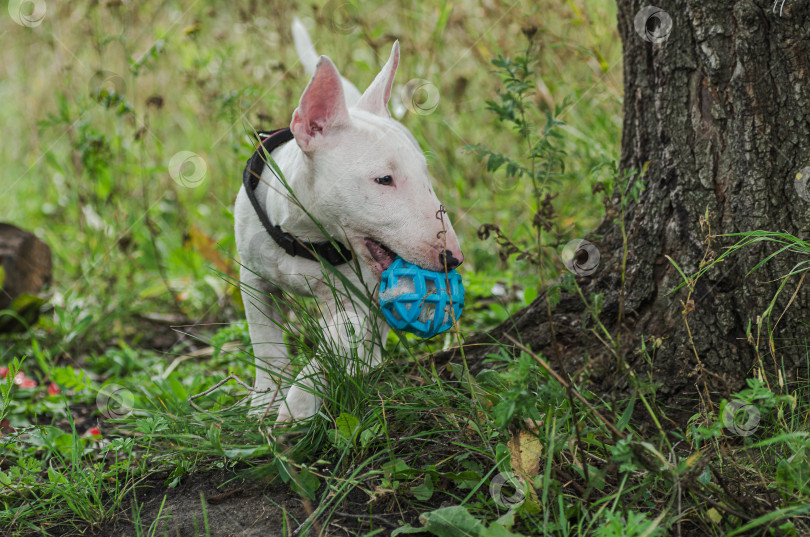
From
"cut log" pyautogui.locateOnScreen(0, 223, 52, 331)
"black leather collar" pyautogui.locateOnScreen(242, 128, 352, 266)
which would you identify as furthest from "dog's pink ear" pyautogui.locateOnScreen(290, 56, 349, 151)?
"cut log" pyautogui.locateOnScreen(0, 223, 52, 331)

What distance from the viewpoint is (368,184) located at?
6.59 feet

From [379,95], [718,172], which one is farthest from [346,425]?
[718,172]

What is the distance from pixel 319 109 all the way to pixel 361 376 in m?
0.77

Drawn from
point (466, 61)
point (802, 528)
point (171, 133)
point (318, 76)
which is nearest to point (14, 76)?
point (171, 133)

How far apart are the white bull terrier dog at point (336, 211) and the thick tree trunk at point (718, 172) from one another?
0.39 meters

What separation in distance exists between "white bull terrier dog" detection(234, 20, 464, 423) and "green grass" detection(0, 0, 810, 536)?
137 millimetres

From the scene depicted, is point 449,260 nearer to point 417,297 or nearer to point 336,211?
point 417,297

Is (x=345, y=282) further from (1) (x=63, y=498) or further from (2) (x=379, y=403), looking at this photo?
(1) (x=63, y=498)

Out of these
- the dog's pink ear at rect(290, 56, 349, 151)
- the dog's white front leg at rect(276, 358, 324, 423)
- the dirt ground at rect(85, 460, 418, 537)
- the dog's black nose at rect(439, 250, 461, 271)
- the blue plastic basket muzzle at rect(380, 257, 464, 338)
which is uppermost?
the dog's pink ear at rect(290, 56, 349, 151)

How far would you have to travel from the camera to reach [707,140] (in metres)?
2.13

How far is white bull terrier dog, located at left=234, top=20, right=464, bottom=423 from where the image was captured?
199 centimetres

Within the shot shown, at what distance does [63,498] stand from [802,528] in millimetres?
1809

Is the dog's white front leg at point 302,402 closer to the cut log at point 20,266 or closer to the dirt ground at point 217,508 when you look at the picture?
the dirt ground at point 217,508

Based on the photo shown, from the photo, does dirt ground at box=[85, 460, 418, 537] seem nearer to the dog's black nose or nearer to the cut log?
the dog's black nose
